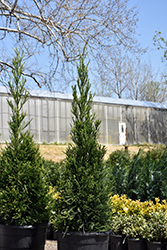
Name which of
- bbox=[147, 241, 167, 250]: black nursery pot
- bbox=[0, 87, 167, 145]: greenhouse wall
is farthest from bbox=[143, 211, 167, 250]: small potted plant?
bbox=[0, 87, 167, 145]: greenhouse wall

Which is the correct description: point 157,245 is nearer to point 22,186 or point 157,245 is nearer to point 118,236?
point 118,236

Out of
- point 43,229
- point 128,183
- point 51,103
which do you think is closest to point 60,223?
point 43,229

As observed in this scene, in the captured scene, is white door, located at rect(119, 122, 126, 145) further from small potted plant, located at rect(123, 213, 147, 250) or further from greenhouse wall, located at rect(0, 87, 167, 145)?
small potted plant, located at rect(123, 213, 147, 250)

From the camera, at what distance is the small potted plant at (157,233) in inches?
143

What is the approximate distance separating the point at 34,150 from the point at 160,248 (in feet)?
6.03

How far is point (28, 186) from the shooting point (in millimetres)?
3643

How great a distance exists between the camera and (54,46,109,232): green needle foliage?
10.2 ft

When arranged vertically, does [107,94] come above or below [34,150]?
above

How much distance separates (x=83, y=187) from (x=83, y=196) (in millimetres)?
86

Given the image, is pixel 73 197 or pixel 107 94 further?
pixel 107 94

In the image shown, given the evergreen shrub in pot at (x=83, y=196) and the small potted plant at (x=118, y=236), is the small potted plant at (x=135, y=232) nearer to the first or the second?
the small potted plant at (x=118, y=236)

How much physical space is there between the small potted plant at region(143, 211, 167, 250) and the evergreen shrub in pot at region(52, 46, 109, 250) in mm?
782

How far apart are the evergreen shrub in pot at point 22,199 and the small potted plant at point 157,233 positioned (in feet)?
3.92

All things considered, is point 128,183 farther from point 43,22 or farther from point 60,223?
point 43,22
